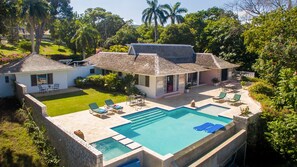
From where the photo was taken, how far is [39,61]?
79.6 ft

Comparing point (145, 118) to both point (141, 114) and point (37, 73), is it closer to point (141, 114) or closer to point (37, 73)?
point (141, 114)

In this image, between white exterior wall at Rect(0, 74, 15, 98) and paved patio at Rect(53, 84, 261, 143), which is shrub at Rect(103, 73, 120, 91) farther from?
white exterior wall at Rect(0, 74, 15, 98)

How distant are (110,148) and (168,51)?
21454 millimetres

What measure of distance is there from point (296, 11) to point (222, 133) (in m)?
15.0

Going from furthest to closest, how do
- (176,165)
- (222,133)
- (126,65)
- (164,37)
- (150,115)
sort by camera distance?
(164,37)
(126,65)
(150,115)
(222,133)
(176,165)

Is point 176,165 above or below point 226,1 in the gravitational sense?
below

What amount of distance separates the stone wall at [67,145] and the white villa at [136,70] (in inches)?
309

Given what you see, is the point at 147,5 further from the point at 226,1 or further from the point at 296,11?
the point at 296,11

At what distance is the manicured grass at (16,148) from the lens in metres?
12.5

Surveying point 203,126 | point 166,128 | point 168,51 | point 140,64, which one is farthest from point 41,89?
point 203,126

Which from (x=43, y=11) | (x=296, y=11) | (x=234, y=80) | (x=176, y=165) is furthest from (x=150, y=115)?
(x=43, y=11)

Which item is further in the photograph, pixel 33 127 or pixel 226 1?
pixel 226 1

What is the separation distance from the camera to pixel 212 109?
20.7 metres

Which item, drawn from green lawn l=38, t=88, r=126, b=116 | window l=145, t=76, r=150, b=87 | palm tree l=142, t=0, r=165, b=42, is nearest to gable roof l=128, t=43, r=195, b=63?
window l=145, t=76, r=150, b=87
